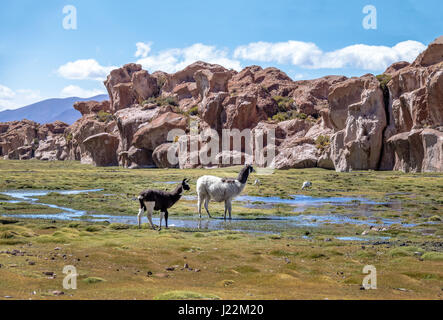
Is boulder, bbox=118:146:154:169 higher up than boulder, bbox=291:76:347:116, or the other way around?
boulder, bbox=291:76:347:116

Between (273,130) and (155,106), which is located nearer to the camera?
(273,130)

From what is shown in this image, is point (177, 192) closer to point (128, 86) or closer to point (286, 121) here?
point (286, 121)

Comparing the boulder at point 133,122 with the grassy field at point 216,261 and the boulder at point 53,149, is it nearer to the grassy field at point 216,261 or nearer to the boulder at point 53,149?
the boulder at point 53,149

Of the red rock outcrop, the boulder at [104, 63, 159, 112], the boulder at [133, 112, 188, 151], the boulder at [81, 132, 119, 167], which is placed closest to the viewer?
the red rock outcrop

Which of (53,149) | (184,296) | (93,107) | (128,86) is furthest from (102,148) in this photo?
(184,296)

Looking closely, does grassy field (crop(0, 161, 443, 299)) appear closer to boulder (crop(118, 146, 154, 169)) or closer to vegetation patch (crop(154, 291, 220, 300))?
vegetation patch (crop(154, 291, 220, 300))

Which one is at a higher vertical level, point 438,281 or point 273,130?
point 273,130

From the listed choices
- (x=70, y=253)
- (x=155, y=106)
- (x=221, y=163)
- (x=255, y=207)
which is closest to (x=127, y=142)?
(x=155, y=106)

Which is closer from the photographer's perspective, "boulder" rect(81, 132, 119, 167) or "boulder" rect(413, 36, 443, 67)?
"boulder" rect(413, 36, 443, 67)

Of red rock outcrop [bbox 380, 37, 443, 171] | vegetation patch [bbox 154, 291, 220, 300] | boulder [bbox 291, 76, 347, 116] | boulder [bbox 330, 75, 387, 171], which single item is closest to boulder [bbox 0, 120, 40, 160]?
boulder [bbox 291, 76, 347, 116]

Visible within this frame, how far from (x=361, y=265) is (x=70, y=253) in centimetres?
793

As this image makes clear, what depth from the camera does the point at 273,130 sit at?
79312 mm

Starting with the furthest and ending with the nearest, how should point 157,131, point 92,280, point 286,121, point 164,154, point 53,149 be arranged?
Answer: point 53,149 < point 157,131 < point 164,154 < point 286,121 < point 92,280
